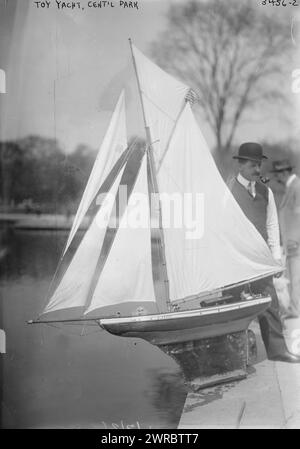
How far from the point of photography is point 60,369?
451 cm

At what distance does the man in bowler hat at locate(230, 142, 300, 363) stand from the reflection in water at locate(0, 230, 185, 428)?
2.45 feet

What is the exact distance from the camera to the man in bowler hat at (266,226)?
4.64 meters

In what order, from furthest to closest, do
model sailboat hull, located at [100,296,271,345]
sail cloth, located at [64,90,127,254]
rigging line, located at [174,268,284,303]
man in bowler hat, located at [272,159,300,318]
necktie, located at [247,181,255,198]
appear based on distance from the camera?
necktie, located at [247,181,255,198] → man in bowler hat, located at [272,159,300,318] → rigging line, located at [174,268,284,303] → sail cloth, located at [64,90,127,254] → model sailboat hull, located at [100,296,271,345]

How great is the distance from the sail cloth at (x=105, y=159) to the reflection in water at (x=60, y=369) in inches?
10.8

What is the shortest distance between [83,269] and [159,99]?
1.25 m

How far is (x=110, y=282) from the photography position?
14.1 feet

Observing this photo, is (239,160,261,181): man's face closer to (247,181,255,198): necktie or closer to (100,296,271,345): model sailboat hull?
(247,181,255,198): necktie

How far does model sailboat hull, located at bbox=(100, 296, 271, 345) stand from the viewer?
4.21 metres

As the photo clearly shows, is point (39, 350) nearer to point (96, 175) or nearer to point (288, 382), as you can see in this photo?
point (96, 175)

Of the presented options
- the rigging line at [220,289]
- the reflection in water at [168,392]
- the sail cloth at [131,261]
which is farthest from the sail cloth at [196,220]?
the reflection in water at [168,392]

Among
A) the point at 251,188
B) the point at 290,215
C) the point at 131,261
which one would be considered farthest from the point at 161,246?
the point at 290,215

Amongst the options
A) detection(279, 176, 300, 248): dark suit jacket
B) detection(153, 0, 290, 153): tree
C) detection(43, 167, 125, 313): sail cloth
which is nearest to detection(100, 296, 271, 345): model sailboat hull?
detection(43, 167, 125, 313): sail cloth

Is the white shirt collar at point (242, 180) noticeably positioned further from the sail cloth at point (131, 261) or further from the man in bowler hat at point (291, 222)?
the sail cloth at point (131, 261)

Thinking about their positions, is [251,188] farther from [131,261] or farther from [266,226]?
[131,261]
